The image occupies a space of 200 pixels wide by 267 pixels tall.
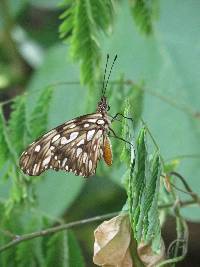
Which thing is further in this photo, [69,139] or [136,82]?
[136,82]

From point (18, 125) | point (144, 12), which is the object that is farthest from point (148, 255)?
point (144, 12)

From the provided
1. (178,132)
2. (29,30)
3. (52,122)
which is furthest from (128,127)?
(29,30)

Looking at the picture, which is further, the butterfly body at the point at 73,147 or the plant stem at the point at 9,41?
the plant stem at the point at 9,41

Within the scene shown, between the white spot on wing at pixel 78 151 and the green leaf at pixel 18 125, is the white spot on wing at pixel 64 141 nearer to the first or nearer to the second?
the white spot on wing at pixel 78 151

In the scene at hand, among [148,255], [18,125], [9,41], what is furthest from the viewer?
[9,41]

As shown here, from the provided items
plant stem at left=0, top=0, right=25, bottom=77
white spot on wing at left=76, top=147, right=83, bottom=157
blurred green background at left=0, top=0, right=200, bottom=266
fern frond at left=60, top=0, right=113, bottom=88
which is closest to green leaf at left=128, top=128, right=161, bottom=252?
white spot on wing at left=76, top=147, right=83, bottom=157

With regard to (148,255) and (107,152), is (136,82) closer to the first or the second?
(107,152)

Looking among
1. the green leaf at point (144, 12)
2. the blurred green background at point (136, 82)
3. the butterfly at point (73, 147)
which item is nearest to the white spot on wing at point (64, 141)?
the butterfly at point (73, 147)
